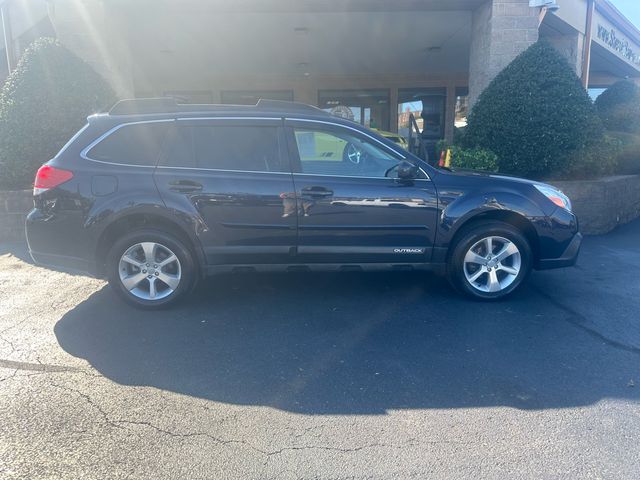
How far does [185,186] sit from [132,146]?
0.63m

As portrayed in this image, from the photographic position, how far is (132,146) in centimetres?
477

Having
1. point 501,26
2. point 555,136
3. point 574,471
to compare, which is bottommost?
point 574,471

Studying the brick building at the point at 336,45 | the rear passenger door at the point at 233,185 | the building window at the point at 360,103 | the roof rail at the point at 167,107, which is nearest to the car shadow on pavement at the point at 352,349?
the rear passenger door at the point at 233,185

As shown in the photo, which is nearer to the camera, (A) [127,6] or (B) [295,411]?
(B) [295,411]

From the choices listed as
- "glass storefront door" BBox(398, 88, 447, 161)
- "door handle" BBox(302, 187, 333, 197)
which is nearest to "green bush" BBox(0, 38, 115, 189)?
"door handle" BBox(302, 187, 333, 197)

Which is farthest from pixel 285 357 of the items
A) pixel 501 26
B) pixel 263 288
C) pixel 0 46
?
pixel 0 46

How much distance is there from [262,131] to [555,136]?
5.57 m

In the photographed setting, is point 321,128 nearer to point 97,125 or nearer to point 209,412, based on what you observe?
point 97,125

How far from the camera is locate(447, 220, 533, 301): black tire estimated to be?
4.92 metres

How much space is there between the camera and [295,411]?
320 centimetres

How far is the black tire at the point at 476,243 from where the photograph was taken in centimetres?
492

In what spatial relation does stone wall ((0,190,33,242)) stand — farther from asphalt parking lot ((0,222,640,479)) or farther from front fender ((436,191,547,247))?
front fender ((436,191,547,247))

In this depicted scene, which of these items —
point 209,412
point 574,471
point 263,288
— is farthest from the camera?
point 263,288

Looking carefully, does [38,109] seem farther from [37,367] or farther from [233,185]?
[37,367]
